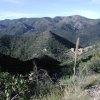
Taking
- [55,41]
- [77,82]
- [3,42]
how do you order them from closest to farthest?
[77,82], [55,41], [3,42]

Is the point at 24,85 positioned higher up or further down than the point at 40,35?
higher up

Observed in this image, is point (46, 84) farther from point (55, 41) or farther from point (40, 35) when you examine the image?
point (40, 35)

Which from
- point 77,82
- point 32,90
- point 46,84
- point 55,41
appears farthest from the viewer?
point 55,41

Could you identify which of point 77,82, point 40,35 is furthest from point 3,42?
point 77,82

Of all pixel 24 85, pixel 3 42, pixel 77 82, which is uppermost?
pixel 24 85

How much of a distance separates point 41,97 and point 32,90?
24 cm

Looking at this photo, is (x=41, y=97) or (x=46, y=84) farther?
(x=46, y=84)

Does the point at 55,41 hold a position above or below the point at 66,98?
below

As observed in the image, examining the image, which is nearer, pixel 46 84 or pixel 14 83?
pixel 14 83

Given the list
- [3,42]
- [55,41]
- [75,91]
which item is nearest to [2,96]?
[75,91]

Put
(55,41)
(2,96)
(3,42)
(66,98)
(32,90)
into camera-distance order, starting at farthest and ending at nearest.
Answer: (3,42), (55,41), (32,90), (66,98), (2,96)

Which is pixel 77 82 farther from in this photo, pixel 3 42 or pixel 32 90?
pixel 3 42

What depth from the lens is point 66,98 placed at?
203 inches

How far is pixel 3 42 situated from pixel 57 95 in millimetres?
181014
